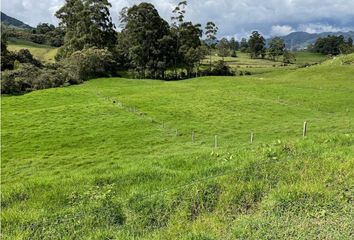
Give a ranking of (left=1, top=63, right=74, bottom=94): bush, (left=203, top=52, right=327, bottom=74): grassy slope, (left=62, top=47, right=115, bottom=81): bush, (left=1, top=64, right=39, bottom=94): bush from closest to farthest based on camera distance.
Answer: (left=1, top=64, right=39, bottom=94): bush < (left=1, top=63, right=74, bottom=94): bush < (left=62, top=47, right=115, bottom=81): bush < (left=203, top=52, right=327, bottom=74): grassy slope

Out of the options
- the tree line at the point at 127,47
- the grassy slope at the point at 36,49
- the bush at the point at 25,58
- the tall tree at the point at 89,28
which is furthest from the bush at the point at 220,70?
the grassy slope at the point at 36,49

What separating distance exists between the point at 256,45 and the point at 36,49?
8979 cm

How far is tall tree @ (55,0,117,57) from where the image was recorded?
332 feet

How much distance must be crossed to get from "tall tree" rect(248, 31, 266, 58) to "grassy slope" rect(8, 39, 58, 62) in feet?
269

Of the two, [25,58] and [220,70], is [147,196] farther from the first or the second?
[220,70]

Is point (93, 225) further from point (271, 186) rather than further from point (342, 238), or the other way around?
point (342, 238)

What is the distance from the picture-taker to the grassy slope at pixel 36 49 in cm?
13136

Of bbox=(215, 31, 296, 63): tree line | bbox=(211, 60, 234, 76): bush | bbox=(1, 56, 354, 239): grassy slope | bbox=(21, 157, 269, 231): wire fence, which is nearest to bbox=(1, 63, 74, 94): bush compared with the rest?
bbox=(211, 60, 234, 76): bush

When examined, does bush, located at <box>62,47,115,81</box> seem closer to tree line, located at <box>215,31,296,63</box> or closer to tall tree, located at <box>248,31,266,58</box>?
tree line, located at <box>215,31,296,63</box>

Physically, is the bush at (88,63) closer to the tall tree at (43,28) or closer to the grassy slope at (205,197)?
the grassy slope at (205,197)

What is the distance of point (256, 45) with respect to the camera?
165 m

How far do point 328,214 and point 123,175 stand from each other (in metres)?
5.12

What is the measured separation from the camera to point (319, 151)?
11.5 metres

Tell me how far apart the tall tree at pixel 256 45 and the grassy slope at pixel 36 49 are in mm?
81854
